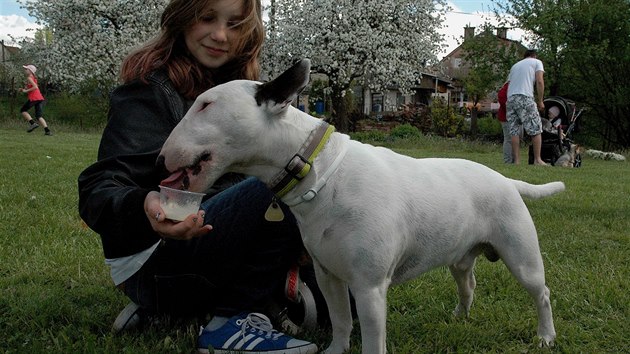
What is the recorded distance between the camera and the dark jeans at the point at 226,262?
8.11 ft

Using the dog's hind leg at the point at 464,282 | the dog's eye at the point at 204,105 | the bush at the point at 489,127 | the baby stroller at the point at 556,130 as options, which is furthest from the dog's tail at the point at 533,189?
the bush at the point at 489,127

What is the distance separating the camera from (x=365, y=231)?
6.64ft

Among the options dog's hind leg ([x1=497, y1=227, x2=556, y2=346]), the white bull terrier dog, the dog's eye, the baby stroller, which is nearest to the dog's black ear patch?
the white bull terrier dog

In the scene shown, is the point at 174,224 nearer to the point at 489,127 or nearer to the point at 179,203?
the point at 179,203

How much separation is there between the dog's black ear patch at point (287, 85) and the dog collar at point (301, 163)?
0.63ft

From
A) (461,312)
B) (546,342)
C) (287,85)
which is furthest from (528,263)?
(287,85)

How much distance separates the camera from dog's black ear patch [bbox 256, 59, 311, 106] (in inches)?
71.6

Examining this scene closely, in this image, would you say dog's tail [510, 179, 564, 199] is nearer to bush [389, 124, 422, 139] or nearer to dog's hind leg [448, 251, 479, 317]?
dog's hind leg [448, 251, 479, 317]

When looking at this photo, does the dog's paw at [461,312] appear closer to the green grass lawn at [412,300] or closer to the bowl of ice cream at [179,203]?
the green grass lawn at [412,300]

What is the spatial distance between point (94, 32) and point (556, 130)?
59.2 ft

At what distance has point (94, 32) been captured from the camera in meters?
23.6

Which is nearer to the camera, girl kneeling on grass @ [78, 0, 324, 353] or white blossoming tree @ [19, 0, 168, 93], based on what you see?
girl kneeling on grass @ [78, 0, 324, 353]

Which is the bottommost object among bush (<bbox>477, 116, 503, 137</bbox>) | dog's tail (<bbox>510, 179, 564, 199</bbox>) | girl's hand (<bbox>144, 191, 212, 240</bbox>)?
bush (<bbox>477, 116, 503, 137</bbox>)

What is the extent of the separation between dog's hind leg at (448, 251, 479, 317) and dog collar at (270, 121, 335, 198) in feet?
3.29
